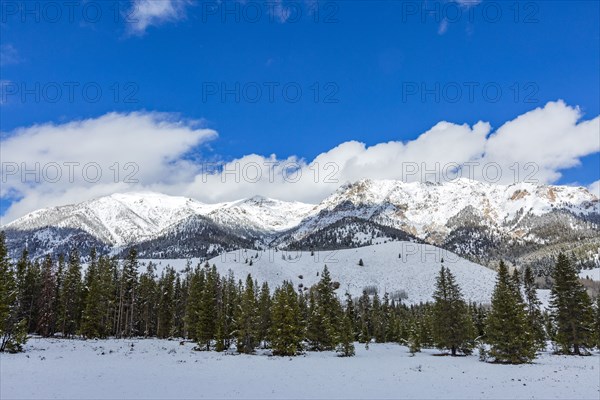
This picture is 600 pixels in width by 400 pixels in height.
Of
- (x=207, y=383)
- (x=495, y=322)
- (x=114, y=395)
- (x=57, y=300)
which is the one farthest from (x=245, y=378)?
(x=57, y=300)

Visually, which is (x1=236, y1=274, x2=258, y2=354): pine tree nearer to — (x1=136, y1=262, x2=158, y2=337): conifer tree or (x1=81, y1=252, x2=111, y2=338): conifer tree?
(x1=81, y1=252, x2=111, y2=338): conifer tree

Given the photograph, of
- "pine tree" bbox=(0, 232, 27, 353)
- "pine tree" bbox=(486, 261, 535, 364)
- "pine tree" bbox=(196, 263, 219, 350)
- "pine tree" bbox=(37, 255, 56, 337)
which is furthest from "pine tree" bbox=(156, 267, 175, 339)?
"pine tree" bbox=(486, 261, 535, 364)

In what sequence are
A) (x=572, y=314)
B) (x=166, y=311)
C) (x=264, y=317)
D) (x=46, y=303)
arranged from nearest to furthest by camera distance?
1. (x=572, y=314)
2. (x=264, y=317)
3. (x=46, y=303)
4. (x=166, y=311)

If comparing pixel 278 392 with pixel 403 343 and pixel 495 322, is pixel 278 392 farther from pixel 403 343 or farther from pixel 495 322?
pixel 403 343

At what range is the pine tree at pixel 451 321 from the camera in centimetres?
5619

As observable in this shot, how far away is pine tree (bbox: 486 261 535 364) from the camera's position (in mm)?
44362

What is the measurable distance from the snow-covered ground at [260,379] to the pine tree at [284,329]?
11.8m

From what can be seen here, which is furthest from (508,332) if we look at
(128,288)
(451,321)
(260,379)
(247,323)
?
(128,288)

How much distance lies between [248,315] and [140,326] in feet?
144

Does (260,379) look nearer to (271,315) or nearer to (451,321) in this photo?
(271,315)

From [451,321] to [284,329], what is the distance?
79.4 feet

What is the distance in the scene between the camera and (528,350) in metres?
44.2

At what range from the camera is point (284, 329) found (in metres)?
52.4

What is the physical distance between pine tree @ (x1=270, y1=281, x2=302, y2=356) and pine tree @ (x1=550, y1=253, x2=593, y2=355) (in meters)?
35.1
